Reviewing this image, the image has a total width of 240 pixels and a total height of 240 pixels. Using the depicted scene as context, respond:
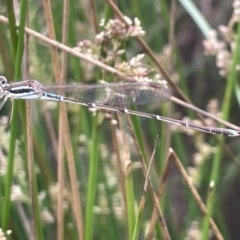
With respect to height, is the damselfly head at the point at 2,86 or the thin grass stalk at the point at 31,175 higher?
the damselfly head at the point at 2,86

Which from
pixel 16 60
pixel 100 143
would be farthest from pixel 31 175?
pixel 100 143

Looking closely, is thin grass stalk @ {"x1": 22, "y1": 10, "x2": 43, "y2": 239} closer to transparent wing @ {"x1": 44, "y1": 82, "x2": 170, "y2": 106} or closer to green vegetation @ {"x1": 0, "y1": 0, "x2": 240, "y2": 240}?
green vegetation @ {"x1": 0, "y1": 0, "x2": 240, "y2": 240}

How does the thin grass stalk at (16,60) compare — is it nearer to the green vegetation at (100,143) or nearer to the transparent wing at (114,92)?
the green vegetation at (100,143)

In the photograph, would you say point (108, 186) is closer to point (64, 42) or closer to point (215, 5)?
point (64, 42)

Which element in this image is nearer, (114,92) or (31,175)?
(31,175)

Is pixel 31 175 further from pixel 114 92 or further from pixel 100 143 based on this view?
pixel 100 143

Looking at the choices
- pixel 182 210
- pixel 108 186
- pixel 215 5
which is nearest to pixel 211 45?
pixel 108 186

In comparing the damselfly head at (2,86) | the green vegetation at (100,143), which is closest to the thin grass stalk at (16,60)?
the green vegetation at (100,143)

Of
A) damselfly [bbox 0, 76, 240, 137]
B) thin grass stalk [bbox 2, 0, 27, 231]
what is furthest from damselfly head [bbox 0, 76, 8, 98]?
thin grass stalk [bbox 2, 0, 27, 231]

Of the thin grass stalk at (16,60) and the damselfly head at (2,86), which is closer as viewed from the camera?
the thin grass stalk at (16,60)
